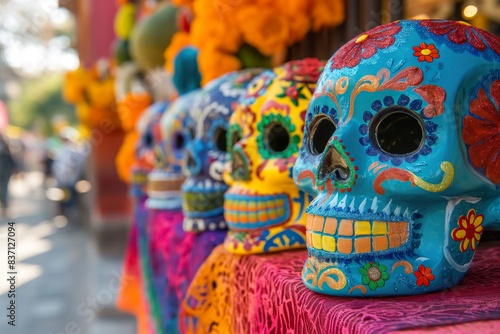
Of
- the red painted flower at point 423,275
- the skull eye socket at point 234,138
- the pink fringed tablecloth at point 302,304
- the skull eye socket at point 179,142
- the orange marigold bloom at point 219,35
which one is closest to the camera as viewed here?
the pink fringed tablecloth at point 302,304

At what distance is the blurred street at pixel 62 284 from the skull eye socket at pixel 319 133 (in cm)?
185

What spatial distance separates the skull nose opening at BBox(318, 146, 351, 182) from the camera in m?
0.74

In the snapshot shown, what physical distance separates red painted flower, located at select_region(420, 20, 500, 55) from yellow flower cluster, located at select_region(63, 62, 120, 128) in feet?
11.8

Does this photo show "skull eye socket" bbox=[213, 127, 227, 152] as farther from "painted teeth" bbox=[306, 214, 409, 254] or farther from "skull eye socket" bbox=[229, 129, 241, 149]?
"painted teeth" bbox=[306, 214, 409, 254]

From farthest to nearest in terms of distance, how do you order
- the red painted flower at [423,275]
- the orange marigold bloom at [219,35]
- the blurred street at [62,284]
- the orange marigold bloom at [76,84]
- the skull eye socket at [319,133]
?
→ the orange marigold bloom at [76,84] → the blurred street at [62,284] → the orange marigold bloom at [219,35] → the skull eye socket at [319,133] → the red painted flower at [423,275]

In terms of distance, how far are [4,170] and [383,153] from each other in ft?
19.8

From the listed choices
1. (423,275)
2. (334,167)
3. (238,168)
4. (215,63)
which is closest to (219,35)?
(215,63)

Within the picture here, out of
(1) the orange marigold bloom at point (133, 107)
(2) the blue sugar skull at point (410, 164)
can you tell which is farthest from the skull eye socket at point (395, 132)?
(1) the orange marigold bloom at point (133, 107)

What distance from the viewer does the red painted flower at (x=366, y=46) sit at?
73 cm

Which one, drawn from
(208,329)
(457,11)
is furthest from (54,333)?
(457,11)

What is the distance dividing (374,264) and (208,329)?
1.60ft

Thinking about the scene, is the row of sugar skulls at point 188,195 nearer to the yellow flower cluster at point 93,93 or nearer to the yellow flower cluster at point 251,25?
the yellow flower cluster at point 251,25

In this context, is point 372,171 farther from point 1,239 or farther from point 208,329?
point 1,239

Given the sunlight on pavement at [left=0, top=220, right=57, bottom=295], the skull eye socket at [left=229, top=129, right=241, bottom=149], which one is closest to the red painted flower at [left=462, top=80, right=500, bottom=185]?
A: the skull eye socket at [left=229, top=129, right=241, bottom=149]
